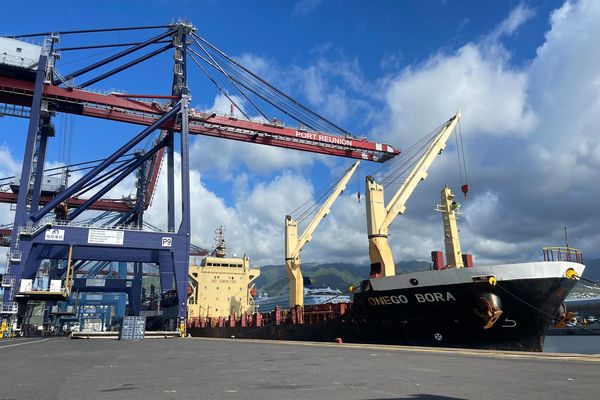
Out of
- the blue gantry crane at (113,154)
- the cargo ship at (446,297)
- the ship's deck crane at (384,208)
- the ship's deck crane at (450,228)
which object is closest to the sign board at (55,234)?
the blue gantry crane at (113,154)

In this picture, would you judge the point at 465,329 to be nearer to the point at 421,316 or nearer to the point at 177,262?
the point at 421,316

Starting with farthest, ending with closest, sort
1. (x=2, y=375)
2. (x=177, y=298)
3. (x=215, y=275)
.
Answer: (x=215, y=275)
(x=177, y=298)
(x=2, y=375)

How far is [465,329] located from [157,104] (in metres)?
34.5

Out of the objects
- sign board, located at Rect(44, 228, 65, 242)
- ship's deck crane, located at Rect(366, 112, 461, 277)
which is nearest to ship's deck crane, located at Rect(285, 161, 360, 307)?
ship's deck crane, located at Rect(366, 112, 461, 277)

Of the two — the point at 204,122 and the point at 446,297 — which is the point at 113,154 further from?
the point at 446,297

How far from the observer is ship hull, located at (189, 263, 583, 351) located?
19.9 meters

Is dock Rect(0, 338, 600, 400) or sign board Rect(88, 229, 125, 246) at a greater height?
sign board Rect(88, 229, 125, 246)

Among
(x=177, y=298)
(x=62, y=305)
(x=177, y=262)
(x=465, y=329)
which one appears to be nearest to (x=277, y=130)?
(x=177, y=262)

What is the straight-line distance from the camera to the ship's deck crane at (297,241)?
4119cm

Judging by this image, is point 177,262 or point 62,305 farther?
point 62,305

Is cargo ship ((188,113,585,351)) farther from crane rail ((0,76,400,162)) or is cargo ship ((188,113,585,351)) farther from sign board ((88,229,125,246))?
sign board ((88,229,125,246))

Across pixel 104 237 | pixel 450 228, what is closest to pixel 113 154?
pixel 104 237

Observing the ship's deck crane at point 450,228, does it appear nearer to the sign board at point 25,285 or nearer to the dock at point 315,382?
the dock at point 315,382

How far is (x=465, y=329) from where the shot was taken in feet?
69.0
